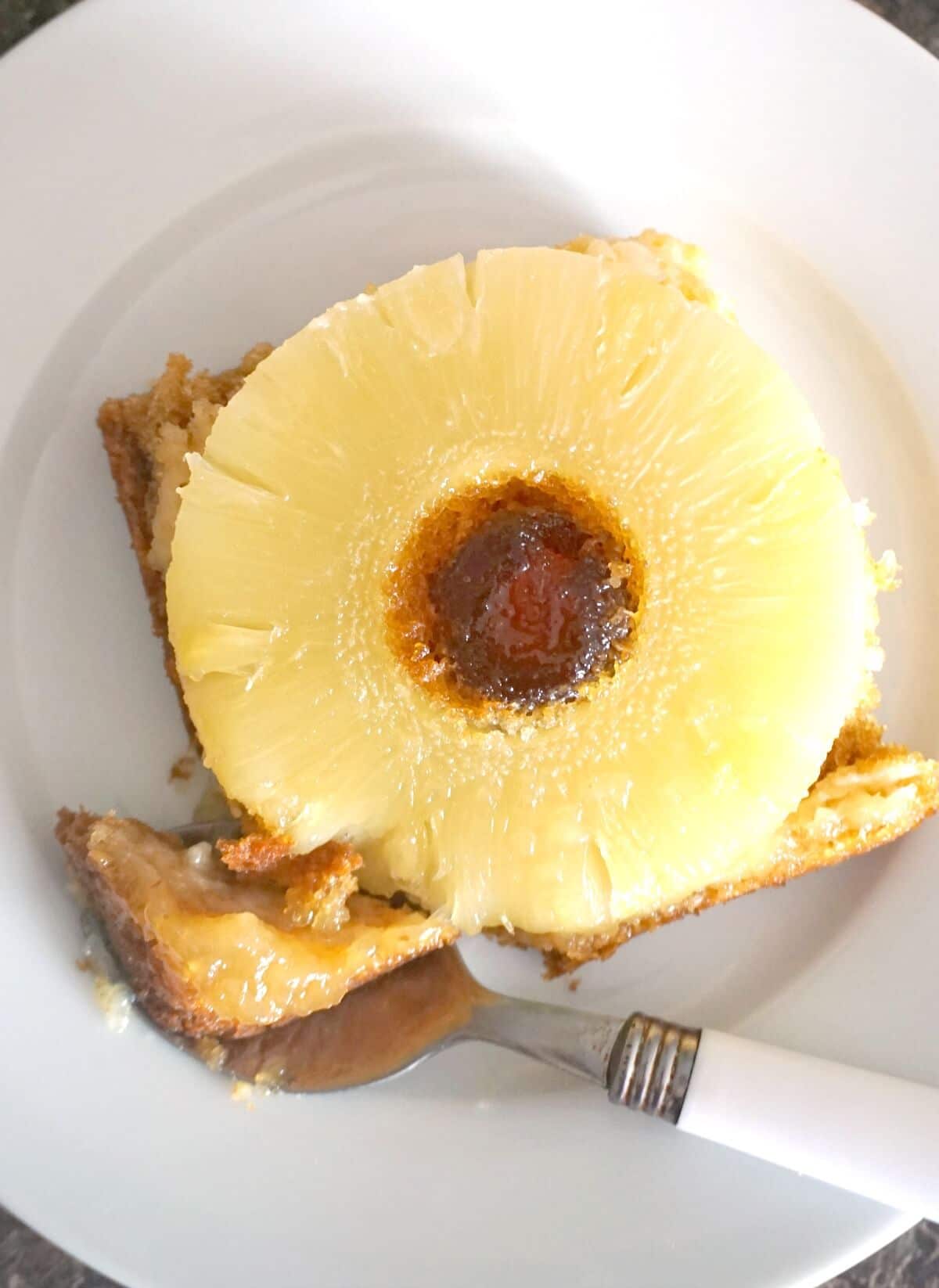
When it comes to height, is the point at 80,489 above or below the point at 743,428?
below

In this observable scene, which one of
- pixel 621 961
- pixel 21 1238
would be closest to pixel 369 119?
pixel 621 961

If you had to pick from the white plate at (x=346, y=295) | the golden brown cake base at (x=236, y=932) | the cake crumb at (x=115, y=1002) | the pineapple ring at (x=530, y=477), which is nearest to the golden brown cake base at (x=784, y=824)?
the white plate at (x=346, y=295)

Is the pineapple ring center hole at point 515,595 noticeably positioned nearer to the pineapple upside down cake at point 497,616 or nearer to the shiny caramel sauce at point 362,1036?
the pineapple upside down cake at point 497,616

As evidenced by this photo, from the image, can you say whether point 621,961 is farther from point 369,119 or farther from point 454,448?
point 369,119

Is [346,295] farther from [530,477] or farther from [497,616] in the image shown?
[497,616]

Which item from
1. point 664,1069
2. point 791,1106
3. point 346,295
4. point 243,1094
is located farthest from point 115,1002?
point 346,295

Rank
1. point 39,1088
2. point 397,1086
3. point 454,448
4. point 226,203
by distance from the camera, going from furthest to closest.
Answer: point 226,203 → point 397,1086 → point 39,1088 → point 454,448
